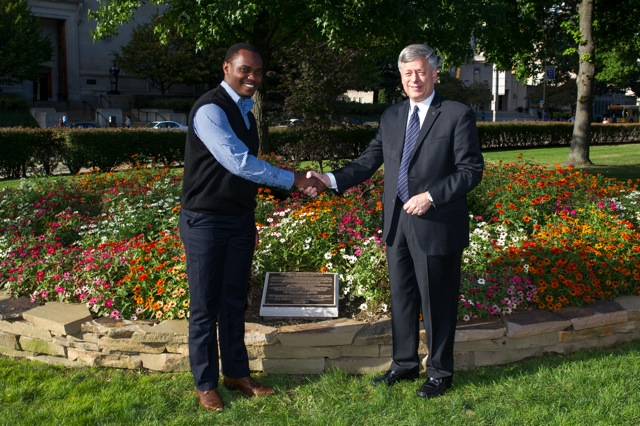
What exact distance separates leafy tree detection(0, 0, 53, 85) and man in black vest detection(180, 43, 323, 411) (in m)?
41.9

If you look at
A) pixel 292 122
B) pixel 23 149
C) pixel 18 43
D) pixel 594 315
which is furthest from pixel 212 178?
pixel 18 43

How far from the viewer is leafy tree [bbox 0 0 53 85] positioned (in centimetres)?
3984

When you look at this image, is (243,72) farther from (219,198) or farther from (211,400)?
(211,400)

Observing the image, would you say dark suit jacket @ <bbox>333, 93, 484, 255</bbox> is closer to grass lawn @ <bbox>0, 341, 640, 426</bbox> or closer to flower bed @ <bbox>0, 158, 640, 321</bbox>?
grass lawn @ <bbox>0, 341, 640, 426</bbox>

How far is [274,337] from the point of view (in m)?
4.41

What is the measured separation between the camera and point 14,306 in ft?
16.5

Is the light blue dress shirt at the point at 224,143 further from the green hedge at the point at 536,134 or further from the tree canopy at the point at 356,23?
the green hedge at the point at 536,134

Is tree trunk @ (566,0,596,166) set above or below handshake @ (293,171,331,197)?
above

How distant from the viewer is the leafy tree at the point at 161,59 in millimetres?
45844

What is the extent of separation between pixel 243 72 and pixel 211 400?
202 centimetres

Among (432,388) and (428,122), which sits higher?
(428,122)

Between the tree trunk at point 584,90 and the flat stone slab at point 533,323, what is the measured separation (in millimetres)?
14677

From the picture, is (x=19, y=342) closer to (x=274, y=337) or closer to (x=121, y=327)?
(x=121, y=327)

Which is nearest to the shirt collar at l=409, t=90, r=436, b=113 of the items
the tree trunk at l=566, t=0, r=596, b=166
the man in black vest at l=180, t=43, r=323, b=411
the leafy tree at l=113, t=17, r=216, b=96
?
the man in black vest at l=180, t=43, r=323, b=411
